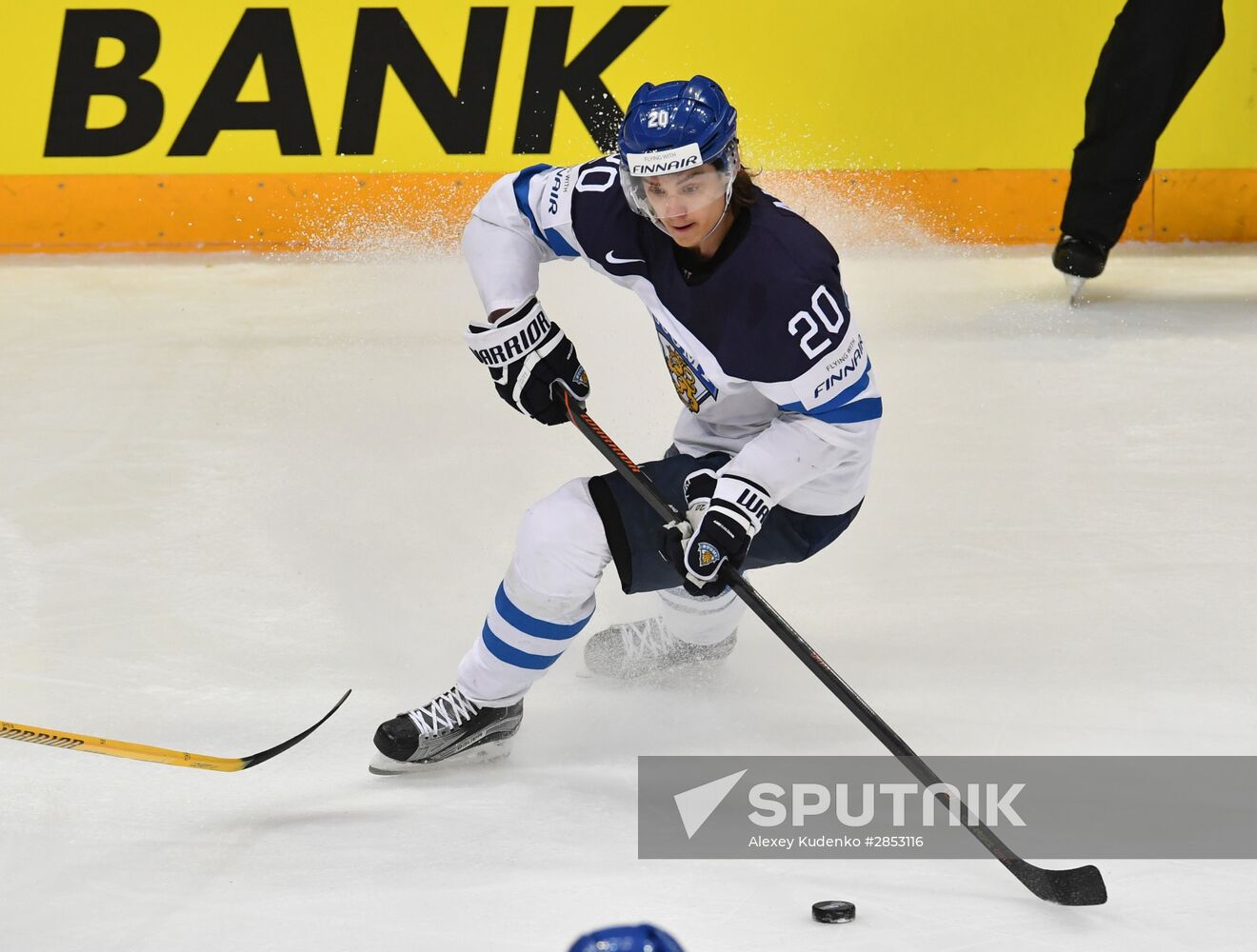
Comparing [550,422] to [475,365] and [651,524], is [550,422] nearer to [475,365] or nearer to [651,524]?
[651,524]

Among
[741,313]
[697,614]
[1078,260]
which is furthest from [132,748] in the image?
[1078,260]

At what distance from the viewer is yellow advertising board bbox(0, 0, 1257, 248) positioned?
5160 mm

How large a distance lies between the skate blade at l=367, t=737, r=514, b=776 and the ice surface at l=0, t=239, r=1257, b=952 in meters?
0.02

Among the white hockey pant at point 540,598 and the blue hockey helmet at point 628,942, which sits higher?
the blue hockey helmet at point 628,942

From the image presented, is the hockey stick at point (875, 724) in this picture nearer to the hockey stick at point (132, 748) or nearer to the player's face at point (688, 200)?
the player's face at point (688, 200)

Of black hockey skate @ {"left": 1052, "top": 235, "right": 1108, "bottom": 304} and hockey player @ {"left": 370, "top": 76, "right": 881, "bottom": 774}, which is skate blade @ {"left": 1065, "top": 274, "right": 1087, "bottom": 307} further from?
hockey player @ {"left": 370, "top": 76, "right": 881, "bottom": 774}

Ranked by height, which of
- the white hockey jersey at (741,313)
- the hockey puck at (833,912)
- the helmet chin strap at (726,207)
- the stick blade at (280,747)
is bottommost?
the stick blade at (280,747)

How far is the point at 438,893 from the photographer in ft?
6.25

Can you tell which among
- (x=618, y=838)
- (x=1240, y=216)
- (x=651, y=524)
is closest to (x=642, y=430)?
(x=651, y=524)

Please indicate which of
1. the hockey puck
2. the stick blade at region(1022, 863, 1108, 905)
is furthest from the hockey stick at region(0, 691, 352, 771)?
the stick blade at region(1022, 863, 1108, 905)

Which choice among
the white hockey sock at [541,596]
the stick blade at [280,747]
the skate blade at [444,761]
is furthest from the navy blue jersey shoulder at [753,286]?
the stick blade at [280,747]

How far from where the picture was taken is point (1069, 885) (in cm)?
188

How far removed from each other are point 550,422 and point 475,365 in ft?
5.58

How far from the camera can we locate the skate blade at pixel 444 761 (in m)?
2.30
